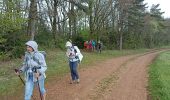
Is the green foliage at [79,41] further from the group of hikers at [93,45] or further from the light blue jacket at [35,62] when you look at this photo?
the light blue jacket at [35,62]

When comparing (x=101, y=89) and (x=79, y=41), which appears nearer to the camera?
(x=101, y=89)

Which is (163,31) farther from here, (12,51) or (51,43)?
(12,51)

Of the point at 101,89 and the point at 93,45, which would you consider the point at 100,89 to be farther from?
the point at 93,45

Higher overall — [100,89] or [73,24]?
[73,24]

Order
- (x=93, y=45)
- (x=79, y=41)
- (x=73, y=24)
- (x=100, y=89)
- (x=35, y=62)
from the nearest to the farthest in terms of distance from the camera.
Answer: (x=35, y=62) → (x=100, y=89) → (x=93, y=45) → (x=79, y=41) → (x=73, y=24)

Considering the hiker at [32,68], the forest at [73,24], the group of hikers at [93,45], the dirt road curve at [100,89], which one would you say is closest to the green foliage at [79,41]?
the forest at [73,24]

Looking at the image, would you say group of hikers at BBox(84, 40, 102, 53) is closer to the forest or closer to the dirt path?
the forest

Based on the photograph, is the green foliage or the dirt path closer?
the dirt path

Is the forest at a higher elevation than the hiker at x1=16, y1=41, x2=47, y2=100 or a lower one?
higher

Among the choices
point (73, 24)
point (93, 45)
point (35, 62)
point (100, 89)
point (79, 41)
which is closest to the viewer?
point (35, 62)

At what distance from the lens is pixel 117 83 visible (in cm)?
1404

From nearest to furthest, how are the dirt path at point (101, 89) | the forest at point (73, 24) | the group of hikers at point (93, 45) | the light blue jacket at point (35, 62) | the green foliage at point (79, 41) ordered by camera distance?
the light blue jacket at point (35, 62), the dirt path at point (101, 89), the forest at point (73, 24), the group of hikers at point (93, 45), the green foliage at point (79, 41)

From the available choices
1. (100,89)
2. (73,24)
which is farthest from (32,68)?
(73,24)

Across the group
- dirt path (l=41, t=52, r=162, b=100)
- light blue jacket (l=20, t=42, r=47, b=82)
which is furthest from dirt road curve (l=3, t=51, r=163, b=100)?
light blue jacket (l=20, t=42, r=47, b=82)
